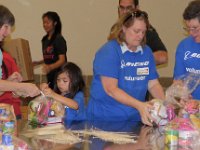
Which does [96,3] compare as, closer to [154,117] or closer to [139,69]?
[139,69]

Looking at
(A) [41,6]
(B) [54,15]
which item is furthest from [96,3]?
(B) [54,15]

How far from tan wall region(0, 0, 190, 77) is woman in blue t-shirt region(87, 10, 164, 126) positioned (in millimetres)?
3375

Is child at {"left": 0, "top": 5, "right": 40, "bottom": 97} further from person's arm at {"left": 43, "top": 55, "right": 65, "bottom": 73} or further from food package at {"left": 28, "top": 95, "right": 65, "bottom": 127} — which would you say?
person's arm at {"left": 43, "top": 55, "right": 65, "bottom": 73}

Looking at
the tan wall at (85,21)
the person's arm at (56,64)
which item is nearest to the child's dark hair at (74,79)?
the person's arm at (56,64)

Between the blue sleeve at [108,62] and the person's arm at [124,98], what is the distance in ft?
0.13

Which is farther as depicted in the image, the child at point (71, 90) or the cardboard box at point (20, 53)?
the cardboard box at point (20, 53)

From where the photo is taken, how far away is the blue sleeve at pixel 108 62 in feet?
8.99

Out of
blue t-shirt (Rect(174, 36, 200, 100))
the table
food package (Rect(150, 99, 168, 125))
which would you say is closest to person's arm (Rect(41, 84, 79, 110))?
the table

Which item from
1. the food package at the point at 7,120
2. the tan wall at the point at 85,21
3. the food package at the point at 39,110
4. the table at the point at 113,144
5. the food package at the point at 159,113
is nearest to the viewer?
the food package at the point at 7,120

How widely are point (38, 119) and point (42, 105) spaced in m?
0.09

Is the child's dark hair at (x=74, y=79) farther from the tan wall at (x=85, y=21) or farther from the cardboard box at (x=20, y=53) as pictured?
the tan wall at (x=85, y=21)

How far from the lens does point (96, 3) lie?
634cm

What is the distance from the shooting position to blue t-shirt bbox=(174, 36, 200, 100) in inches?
112

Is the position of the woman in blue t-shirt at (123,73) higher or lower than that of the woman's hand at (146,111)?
higher
